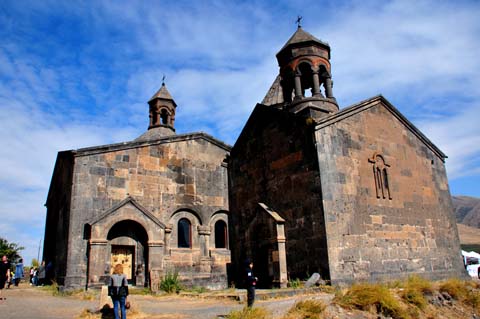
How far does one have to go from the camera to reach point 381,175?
12266mm

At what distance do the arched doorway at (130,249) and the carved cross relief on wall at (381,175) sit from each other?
26.0 feet

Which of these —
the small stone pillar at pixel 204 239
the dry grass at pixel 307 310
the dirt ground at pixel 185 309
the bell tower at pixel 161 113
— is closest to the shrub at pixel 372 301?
the dirt ground at pixel 185 309

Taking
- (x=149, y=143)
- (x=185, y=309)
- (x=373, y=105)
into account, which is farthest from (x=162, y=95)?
(x=185, y=309)

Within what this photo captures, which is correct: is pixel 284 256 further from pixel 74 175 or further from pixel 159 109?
pixel 159 109

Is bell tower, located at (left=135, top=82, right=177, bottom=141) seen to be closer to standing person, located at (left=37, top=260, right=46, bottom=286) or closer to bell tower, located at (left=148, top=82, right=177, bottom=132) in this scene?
bell tower, located at (left=148, top=82, right=177, bottom=132)

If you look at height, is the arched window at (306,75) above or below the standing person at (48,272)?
above

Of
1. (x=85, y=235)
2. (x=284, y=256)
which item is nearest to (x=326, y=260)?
(x=284, y=256)

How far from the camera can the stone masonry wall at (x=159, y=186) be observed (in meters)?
12.6

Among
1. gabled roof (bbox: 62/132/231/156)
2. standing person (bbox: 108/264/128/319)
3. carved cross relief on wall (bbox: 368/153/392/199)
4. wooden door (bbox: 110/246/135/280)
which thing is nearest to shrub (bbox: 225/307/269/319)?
standing person (bbox: 108/264/128/319)

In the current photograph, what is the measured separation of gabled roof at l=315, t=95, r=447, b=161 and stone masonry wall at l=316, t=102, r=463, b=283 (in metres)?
0.14

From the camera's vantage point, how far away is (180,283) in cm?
1320

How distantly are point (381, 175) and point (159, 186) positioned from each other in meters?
7.89

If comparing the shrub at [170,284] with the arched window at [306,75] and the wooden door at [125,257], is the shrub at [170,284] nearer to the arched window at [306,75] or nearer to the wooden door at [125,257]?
the wooden door at [125,257]

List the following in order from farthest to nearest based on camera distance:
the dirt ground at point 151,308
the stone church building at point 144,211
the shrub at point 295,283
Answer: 1. the stone church building at point 144,211
2. the shrub at point 295,283
3. the dirt ground at point 151,308
